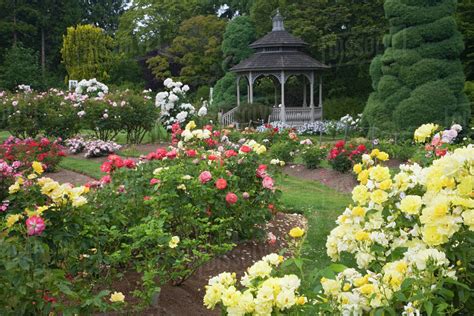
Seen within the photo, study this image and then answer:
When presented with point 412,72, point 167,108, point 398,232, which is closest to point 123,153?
point 167,108

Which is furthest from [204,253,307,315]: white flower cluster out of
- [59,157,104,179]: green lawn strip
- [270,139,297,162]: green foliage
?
[270,139,297,162]: green foliage

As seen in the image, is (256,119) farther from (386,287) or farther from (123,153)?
(386,287)

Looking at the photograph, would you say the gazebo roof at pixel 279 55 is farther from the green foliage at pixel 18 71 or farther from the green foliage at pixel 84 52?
the green foliage at pixel 18 71

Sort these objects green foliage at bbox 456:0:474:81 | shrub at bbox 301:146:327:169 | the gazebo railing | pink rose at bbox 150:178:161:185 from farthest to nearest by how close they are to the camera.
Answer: the gazebo railing → green foliage at bbox 456:0:474:81 → shrub at bbox 301:146:327:169 → pink rose at bbox 150:178:161:185

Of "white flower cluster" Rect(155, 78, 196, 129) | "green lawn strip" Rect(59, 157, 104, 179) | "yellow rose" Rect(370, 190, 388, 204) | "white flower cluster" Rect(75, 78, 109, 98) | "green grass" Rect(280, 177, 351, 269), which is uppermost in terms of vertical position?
"white flower cluster" Rect(75, 78, 109, 98)

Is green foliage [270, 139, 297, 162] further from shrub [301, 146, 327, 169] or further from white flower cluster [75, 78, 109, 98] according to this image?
white flower cluster [75, 78, 109, 98]

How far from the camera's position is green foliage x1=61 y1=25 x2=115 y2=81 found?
3123 cm

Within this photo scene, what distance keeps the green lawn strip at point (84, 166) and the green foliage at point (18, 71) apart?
18.9 metres

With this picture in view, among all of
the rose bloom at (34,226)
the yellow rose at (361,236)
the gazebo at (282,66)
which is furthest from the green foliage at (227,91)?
the yellow rose at (361,236)

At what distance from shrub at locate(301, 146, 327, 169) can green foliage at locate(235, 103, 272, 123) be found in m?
10.4

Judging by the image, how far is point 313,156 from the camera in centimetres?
1080

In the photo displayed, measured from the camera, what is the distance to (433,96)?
15633mm

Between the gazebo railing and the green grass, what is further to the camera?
the gazebo railing

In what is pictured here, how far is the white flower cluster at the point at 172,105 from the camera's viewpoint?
15.1m
